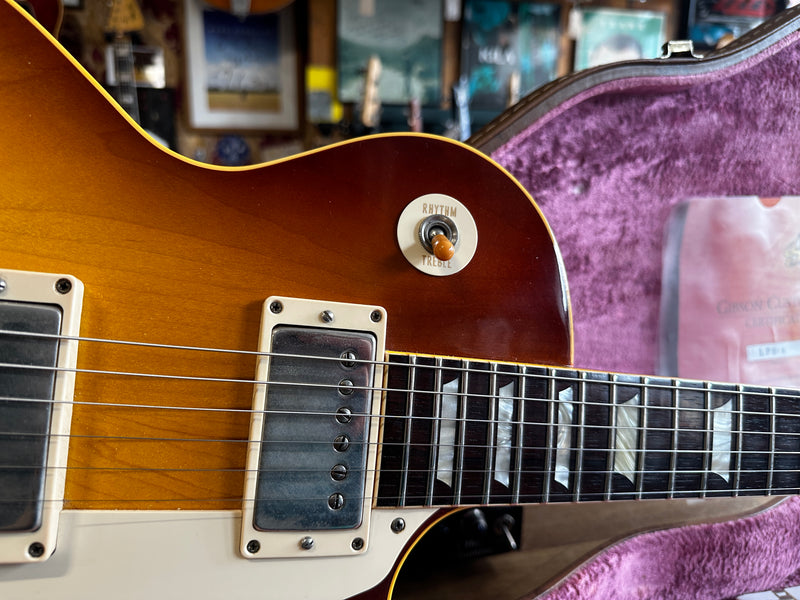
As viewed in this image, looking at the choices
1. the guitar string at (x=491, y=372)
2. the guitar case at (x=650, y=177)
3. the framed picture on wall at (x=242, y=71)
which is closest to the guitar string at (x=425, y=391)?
the guitar string at (x=491, y=372)

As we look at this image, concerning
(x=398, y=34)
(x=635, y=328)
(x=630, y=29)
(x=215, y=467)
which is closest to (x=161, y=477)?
(x=215, y=467)

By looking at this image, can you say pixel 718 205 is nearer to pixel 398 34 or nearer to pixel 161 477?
pixel 161 477

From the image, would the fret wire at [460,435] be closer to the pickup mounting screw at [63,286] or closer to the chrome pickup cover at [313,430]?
the chrome pickup cover at [313,430]

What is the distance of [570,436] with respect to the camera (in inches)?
17.2

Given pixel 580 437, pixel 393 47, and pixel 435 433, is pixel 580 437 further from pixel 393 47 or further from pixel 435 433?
pixel 393 47

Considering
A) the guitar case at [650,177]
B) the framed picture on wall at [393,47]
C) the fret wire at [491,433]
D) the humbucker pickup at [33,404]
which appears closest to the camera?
the humbucker pickup at [33,404]

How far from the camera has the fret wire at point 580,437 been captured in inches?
17.2

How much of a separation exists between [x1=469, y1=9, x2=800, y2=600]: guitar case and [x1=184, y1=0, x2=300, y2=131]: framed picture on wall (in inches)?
50.3

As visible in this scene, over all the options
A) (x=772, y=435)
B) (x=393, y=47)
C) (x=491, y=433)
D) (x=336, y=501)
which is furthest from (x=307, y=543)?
(x=393, y=47)

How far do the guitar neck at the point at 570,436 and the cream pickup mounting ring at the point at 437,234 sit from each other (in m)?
0.07

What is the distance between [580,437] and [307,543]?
8.5 inches

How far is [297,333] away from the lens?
0.37 m

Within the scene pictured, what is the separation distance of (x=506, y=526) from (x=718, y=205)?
404 mm

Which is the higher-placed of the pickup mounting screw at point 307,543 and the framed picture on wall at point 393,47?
the framed picture on wall at point 393,47
